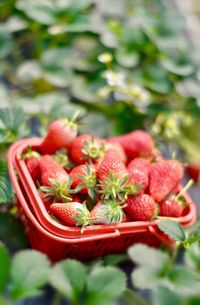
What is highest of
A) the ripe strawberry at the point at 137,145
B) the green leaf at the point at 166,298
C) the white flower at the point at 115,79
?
the green leaf at the point at 166,298

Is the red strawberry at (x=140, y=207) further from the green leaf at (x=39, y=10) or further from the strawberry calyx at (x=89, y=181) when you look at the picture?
the green leaf at (x=39, y=10)

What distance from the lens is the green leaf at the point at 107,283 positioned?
0.81 meters

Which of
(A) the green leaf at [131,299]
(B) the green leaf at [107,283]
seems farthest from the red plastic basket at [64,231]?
(B) the green leaf at [107,283]

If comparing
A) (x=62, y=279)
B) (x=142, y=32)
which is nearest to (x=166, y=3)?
(x=142, y=32)

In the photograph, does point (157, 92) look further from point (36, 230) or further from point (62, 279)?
point (62, 279)

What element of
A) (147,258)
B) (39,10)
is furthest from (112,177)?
(39,10)

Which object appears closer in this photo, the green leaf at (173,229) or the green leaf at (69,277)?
the green leaf at (69,277)

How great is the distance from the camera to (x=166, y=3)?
2049mm

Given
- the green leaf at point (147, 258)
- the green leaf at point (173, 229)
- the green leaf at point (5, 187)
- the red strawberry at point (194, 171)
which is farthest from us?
the red strawberry at point (194, 171)

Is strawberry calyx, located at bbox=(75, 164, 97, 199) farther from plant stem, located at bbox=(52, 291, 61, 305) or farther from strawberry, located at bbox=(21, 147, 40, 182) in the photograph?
plant stem, located at bbox=(52, 291, 61, 305)

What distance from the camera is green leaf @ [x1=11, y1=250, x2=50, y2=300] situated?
2.59ft

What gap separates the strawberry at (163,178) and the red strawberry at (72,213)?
159mm

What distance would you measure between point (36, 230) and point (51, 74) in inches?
23.7

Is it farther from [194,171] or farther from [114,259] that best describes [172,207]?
[194,171]
